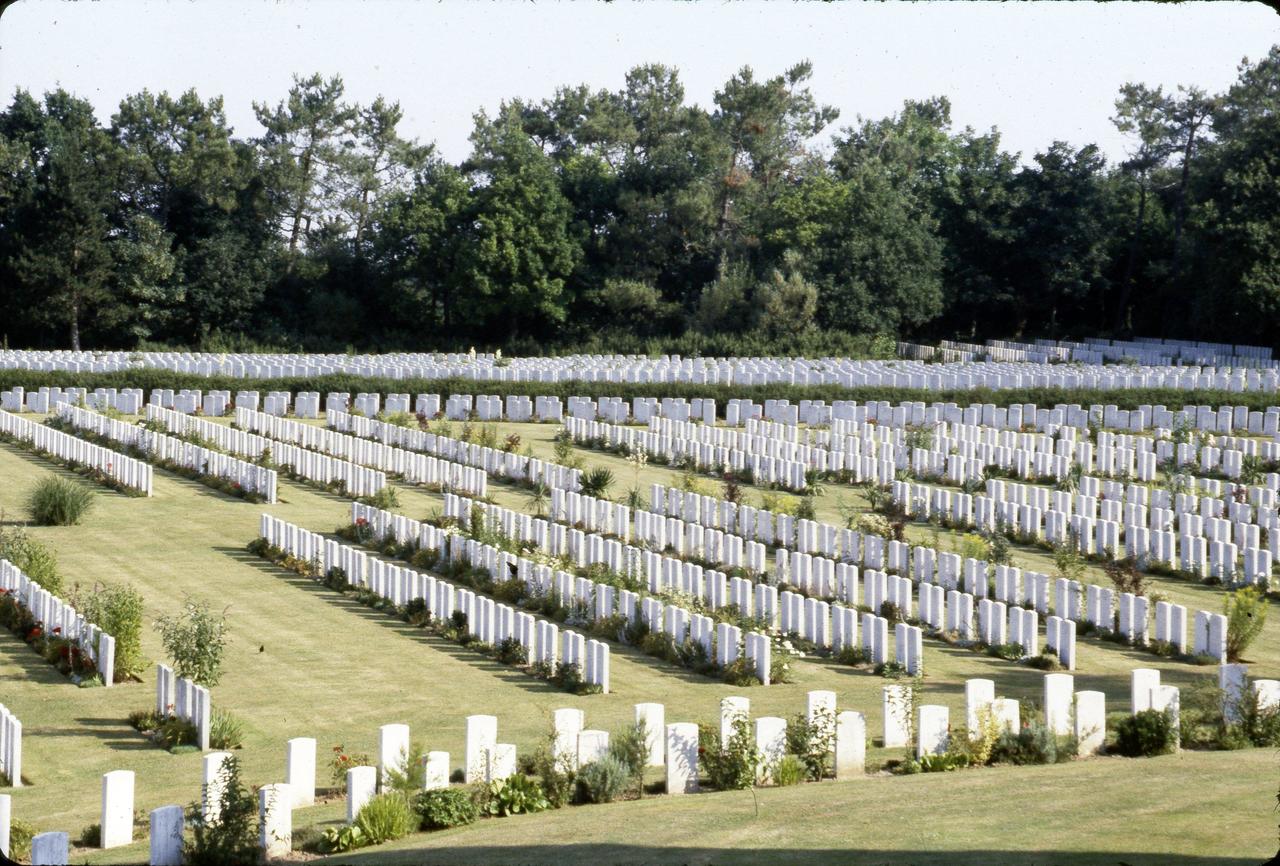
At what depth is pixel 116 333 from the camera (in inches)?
2467

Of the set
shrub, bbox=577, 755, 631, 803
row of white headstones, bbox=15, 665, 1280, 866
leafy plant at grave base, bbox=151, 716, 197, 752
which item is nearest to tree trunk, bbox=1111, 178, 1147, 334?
row of white headstones, bbox=15, 665, 1280, 866

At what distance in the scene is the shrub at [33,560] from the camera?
19.4 metres

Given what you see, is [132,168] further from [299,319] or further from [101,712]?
[101,712]

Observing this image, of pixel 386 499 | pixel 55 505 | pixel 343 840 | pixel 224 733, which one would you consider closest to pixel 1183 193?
pixel 386 499

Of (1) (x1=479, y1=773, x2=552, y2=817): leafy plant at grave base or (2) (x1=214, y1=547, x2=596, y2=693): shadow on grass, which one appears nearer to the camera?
(1) (x1=479, y1=773, x2=552, y2=817): leafy plant at grave base

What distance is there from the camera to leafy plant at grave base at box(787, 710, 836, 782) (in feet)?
40.4

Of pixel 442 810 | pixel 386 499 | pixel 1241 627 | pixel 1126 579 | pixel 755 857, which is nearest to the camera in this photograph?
pixel 755 857

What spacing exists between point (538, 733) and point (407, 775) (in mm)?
3063

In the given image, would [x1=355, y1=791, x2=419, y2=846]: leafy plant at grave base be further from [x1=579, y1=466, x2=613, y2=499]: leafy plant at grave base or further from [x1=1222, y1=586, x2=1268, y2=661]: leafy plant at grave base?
[x1=579, y1=466, x2=613, y2=499]: leafy plant at grave base

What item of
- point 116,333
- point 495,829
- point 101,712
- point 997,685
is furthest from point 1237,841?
point 116,333

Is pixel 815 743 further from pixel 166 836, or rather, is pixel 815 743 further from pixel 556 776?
pixel 166 836

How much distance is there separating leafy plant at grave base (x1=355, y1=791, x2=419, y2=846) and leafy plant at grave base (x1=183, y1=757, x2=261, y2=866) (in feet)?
2.31

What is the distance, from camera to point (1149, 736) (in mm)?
12531

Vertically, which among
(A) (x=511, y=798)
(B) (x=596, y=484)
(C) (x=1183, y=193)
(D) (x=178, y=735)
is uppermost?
(C) (x=1183, y=193)
